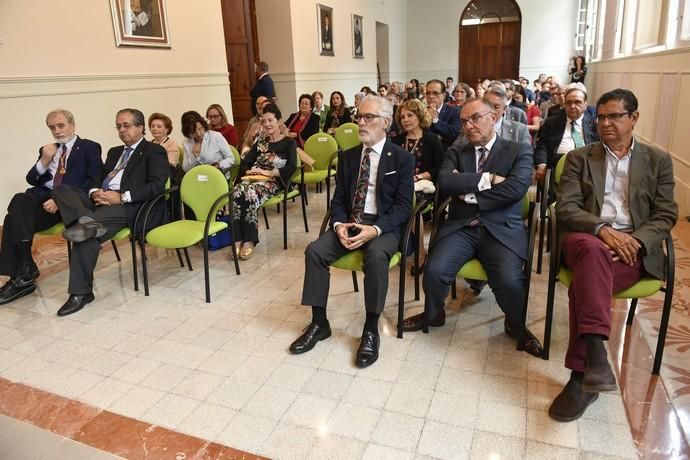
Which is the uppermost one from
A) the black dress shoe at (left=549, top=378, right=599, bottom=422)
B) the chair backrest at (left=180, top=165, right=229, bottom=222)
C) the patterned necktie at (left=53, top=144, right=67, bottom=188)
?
the patterned necktie at (left=53, top=144, right=67, bottom=188)

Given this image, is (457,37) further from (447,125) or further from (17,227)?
(17,227)

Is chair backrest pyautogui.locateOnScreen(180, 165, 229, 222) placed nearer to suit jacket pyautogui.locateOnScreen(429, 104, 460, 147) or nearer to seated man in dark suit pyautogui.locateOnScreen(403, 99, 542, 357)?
seated man in dark suit pyautogui.locateOnScreen(403, 99, 542, 357)

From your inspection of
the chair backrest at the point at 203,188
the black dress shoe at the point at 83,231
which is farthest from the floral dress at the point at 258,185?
the black dress shoe at the point at 83,231

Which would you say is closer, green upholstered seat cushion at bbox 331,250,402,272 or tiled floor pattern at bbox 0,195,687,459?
tiled floor pattern at bbox 0,195,687,459

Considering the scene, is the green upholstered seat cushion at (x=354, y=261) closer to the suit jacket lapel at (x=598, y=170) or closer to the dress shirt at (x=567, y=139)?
the suit jacket lapel at (x=598, y=170)

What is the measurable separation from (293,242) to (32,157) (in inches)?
98.0

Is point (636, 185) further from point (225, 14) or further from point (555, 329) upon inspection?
point (225, 14)

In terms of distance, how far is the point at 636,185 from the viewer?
219 centimetres

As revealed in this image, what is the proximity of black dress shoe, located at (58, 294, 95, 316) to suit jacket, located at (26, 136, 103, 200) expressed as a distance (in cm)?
81

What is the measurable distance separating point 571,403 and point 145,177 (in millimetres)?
2924

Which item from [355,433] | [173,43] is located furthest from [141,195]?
[173,43]

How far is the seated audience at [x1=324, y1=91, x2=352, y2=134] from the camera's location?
6500mm

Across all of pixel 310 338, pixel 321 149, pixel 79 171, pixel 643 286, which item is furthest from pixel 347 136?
pixel 643 286

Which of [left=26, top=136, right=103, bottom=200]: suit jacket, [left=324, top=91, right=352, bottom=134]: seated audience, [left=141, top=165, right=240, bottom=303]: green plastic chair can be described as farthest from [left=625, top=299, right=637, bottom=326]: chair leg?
[left=324, top=91, right=352, bottom=134]: seated audience
